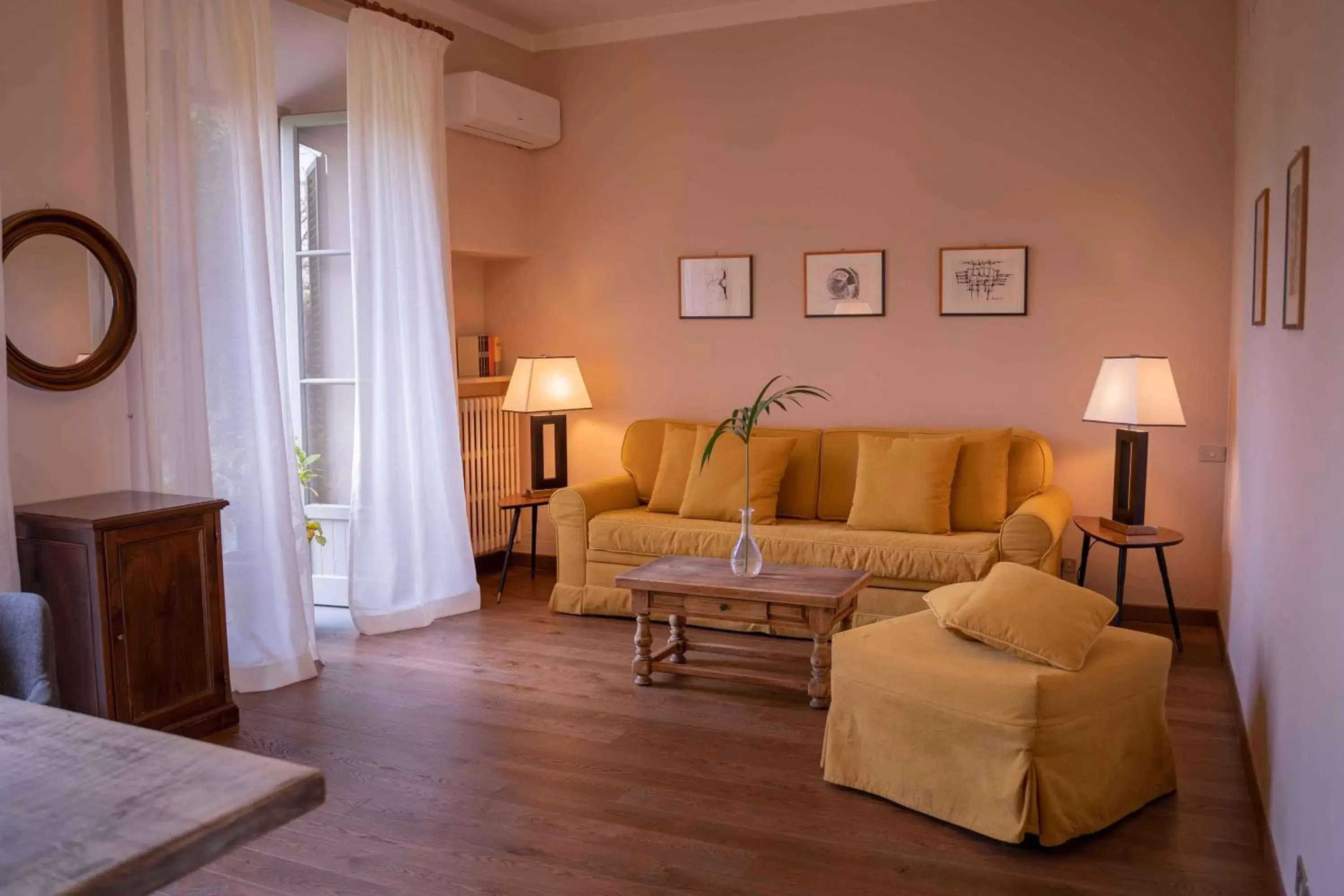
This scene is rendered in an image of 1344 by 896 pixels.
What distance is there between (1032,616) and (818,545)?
1.93m

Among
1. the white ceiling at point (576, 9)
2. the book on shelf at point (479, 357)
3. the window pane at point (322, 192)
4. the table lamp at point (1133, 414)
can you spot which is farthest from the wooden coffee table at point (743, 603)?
the white ceiling at point (576, 9)

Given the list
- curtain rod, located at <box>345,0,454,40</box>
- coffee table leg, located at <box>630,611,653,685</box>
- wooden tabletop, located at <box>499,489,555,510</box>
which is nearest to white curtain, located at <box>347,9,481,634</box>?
curtain rod, located at <box>345,0,454,40</box>

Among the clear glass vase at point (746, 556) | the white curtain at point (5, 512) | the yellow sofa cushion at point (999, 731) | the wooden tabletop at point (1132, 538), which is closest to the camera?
the yellow sofa cushion at point (999, 731)

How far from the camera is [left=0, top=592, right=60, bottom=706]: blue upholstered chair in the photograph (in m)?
2.47

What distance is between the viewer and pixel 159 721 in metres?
3.72

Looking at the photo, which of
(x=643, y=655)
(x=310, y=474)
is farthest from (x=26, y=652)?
(x=310, y=474)

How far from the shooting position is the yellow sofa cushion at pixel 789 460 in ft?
18.7

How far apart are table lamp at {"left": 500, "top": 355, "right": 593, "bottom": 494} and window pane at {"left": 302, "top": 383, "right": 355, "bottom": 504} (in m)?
0.84

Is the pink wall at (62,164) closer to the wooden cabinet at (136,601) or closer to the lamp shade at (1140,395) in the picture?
the wooden cabinet at (136,601)

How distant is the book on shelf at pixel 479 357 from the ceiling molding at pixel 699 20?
175 cm

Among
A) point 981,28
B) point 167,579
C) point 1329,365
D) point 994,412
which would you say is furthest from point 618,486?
point 1329,365

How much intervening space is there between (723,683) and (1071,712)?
1.72 metres

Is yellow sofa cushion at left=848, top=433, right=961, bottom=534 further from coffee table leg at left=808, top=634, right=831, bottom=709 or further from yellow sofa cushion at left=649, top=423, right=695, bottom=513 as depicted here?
coffee table leg at left=808, top=634, right=831, bottom=709

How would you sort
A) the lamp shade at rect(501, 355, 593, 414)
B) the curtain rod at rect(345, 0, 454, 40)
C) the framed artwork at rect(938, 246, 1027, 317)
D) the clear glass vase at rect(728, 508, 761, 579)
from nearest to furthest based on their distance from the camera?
the clear glass vase at rect(728, 508, 761, 579), the curtain rod at rect(345, 0, 454, 40), the framed artwork at rect(938, 246, 1027, 317), the lamp shade at rect(501, 355, 593, 414)
